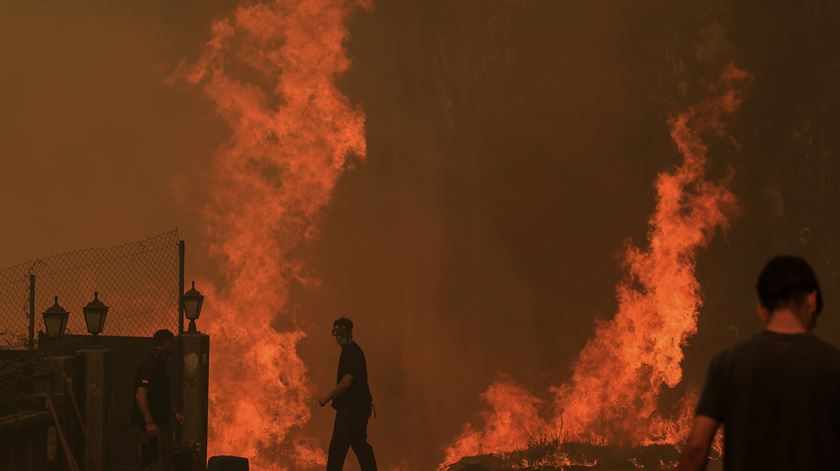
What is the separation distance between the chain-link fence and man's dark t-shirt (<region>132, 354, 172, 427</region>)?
31.2 feet

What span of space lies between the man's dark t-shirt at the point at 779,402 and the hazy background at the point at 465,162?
954 inches

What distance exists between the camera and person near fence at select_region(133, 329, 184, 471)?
32.4 ft

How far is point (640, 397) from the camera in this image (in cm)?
2655

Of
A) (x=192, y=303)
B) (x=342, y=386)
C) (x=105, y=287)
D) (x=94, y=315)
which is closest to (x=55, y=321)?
(x=94, y=315)

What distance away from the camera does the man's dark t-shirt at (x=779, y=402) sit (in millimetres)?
3596

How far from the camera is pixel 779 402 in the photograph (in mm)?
3641

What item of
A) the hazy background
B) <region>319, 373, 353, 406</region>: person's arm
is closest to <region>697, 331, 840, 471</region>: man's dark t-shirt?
<region>319, 373, 353, 406</region>: person's arm

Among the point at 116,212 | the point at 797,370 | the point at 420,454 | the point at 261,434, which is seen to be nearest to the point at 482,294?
the point at 420,454

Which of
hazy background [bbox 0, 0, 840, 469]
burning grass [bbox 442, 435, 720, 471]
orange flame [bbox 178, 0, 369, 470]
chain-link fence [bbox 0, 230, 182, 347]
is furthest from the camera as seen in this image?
orange flame [bbox 178, 0, 369, 470]

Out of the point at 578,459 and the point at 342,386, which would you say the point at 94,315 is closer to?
the point at 342,386

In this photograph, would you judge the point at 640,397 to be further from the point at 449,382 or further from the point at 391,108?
the point at 391,108

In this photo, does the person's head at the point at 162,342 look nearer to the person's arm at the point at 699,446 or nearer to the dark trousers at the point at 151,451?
the dark trousers at the point at 151,451

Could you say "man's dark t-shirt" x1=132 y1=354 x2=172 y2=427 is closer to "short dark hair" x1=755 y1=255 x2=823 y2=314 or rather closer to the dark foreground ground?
the dark foreground ground

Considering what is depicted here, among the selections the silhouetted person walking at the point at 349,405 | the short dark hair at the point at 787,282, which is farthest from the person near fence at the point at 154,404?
the short dark hair at the point at 787,282
